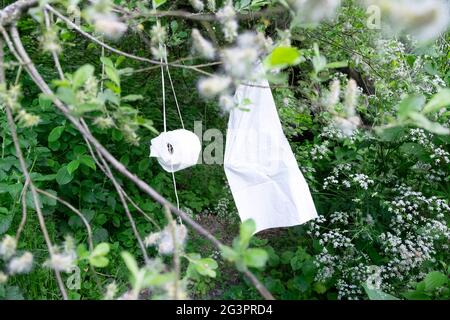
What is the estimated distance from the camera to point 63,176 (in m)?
1.99

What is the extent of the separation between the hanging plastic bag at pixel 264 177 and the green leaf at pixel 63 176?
706 millimetres

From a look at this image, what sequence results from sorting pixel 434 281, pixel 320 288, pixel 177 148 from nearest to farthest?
pixel 434 281 → pixel 177 148 → pixel 320 288

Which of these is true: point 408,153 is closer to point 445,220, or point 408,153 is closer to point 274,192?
point 445,220

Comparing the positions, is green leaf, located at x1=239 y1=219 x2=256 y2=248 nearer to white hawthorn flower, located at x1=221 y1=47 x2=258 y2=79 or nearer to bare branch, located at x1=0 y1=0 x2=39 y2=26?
white hawthorn flower, located at x1=221 y1=47 x2=258 y2=79

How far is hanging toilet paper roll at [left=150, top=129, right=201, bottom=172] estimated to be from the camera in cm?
163

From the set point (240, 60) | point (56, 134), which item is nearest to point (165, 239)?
point (240, 60)

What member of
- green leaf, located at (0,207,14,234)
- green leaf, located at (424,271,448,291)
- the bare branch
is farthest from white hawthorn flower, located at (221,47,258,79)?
green leaf, located at (0,207,14,234)

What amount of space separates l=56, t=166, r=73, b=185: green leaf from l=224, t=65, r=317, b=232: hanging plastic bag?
71cm

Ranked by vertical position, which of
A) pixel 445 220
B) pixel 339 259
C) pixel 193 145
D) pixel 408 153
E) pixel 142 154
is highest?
pixel 142 154

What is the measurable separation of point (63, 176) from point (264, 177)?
88 centimetres

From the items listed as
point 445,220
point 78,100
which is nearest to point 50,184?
point 78,100

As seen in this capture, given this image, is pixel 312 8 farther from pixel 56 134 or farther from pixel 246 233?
pixel 56 134

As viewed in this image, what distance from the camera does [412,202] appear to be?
2.06 metres
